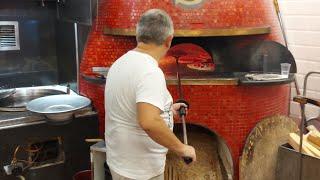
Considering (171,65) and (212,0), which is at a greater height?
(212,0)

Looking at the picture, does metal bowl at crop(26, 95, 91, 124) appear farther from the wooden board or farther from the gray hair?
the wooden board

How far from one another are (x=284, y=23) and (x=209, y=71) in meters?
1.48

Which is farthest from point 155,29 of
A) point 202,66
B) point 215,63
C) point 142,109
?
point 215,63

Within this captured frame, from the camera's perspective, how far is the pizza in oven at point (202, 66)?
3003 mm

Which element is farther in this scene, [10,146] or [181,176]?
[181,176]

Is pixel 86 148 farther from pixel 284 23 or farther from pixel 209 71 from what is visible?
pixel 284 23

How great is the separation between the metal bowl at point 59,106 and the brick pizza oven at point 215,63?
0.14 metres

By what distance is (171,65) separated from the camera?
306cm

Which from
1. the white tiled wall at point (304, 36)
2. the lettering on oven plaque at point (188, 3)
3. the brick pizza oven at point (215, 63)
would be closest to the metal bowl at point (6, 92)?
the brick pizza oven at point (215, 63)

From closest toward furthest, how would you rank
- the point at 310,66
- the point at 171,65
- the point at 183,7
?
the point at 183,7 < the point at 171,65 < the point at 310,66

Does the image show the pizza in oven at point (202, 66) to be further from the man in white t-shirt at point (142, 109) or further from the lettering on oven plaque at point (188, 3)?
the man in white t-shirt at point (142, 109)

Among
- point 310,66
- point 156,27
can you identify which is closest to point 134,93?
point 156,27

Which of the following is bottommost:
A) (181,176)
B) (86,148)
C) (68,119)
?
(181,176)

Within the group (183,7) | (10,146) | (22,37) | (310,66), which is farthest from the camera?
(310,66)
